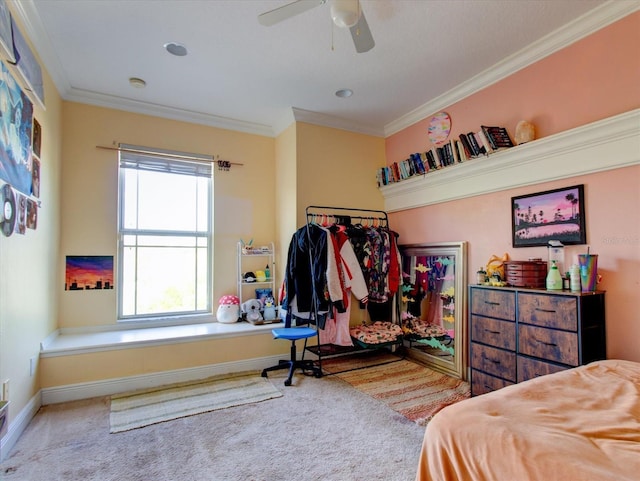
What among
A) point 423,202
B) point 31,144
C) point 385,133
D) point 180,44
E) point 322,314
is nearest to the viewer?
point 31,144

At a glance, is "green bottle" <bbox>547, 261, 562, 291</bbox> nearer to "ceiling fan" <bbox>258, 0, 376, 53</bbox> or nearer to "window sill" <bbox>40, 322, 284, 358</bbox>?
"ceiling fan" <bbox>258, 0, 376, 53</bbox>

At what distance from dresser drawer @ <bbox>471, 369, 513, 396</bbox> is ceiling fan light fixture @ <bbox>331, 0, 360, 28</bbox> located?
8.48ft

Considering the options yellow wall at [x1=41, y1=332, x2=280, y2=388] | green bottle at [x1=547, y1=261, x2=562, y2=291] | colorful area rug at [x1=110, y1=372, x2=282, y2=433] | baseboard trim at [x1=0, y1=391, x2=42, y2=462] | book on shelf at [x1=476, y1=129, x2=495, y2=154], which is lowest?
colorful area rug at [x1=110, y1=372, x2=282, y2=433]

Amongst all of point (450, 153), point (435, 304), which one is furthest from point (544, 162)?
point (435, 304)

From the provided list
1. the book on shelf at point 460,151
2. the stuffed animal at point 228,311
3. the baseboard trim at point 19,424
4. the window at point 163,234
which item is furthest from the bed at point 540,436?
the window at point 163,234

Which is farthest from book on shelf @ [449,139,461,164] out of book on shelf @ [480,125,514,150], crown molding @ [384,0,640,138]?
crown molding @ [384,0,640,138]

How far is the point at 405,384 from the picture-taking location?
312 centimetres

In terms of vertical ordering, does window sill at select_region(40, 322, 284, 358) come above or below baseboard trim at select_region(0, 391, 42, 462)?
above

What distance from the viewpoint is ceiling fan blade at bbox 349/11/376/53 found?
1.95 meters

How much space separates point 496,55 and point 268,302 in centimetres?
332

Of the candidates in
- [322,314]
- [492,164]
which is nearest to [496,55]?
[492,164]

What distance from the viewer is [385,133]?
4.40 meters

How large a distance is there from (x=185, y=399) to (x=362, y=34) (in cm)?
308

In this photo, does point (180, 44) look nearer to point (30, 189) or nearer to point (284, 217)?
point (30, 189)
